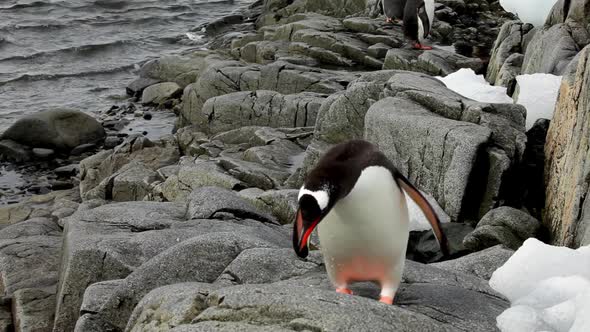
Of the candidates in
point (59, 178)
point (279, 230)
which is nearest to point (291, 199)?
point (279, 230)

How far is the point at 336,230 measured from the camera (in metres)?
4.39

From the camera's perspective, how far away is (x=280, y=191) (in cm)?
937

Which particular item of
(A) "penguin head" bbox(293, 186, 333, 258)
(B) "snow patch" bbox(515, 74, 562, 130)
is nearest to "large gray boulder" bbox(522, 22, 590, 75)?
(B) "snow patch" bbox(515, 74, 562, 130)

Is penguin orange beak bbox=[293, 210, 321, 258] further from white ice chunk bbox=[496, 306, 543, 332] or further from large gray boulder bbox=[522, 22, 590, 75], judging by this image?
large gray boulder bbox=[522, 22, 590, 75]

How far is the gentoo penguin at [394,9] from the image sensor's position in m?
18.7

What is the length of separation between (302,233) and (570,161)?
4.29 m

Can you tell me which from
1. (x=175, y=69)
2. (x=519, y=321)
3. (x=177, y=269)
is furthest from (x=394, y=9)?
(x=519, y=321)

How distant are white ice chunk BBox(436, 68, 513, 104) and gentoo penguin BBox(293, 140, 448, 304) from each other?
20.4 feet

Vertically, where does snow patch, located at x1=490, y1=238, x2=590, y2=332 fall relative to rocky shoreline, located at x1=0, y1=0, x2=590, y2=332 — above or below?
above

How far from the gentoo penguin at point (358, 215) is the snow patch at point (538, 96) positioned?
17.6 ft

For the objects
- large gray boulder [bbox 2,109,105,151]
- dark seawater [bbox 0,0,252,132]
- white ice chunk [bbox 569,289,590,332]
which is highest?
white ice chunk [bbox 569,289,590,332]

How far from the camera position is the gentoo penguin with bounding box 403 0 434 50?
54.8 ft

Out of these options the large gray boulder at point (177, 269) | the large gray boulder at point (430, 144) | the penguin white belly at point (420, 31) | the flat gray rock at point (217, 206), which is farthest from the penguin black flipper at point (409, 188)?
the penguin white belly at point (420, 31)

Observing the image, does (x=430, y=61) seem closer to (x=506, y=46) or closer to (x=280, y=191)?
(x=506, y=46)
